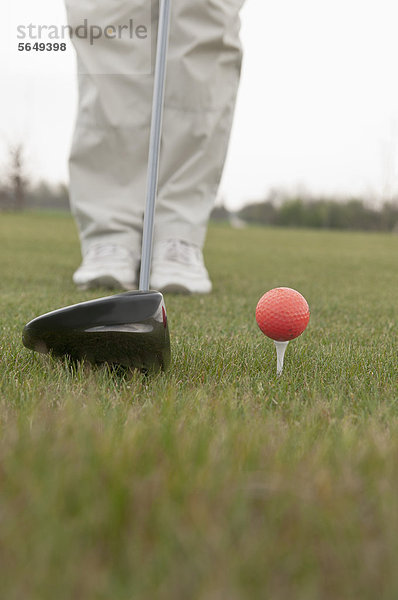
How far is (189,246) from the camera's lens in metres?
2.75

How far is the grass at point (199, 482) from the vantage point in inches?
20.4

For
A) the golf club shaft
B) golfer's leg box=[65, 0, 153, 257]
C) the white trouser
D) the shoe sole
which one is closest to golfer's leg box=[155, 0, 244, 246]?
the white trouser

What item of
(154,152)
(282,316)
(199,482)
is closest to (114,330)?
(282,316)

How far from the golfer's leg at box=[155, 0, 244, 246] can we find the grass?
1547mm

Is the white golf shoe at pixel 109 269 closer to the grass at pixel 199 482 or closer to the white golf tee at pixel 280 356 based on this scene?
the grass at pixel 199 482

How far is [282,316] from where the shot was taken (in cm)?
Result: 131

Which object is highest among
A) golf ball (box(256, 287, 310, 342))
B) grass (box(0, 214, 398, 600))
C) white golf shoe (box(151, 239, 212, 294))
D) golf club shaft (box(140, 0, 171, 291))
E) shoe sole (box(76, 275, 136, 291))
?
golf club shaft (box(140, 0, 171, 291))

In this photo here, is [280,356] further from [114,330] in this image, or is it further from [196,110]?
[196,110]

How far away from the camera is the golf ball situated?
4.30 ft

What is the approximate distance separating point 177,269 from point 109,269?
30 centimetres

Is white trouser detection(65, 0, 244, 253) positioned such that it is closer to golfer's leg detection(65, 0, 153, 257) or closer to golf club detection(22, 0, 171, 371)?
golfer's leg detection(65, 0, 153, 257)

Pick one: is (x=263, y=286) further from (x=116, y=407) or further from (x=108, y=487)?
(x=108, y=487)

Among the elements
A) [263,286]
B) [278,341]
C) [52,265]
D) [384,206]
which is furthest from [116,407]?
[384,206]

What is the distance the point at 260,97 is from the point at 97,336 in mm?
19664
